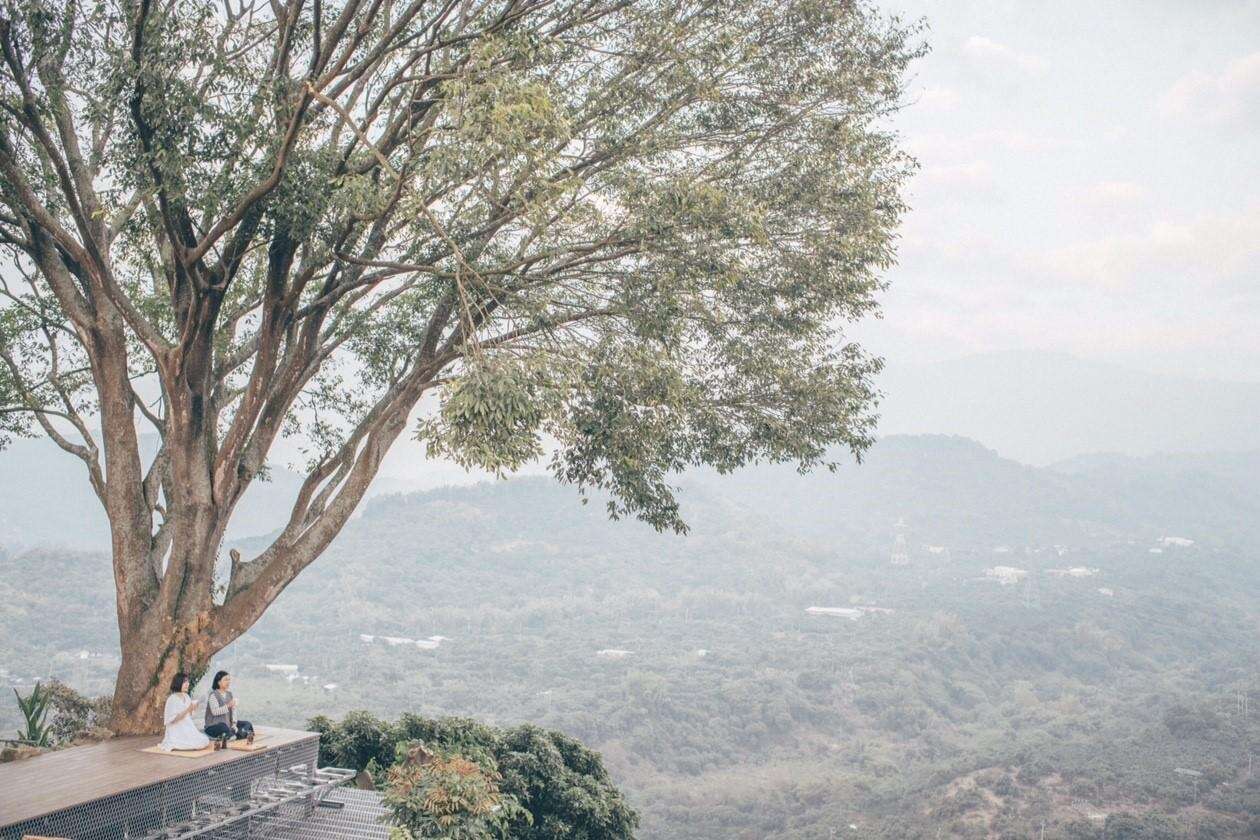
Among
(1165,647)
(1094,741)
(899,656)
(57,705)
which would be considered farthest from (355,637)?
(57,705)

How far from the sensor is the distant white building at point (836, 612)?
102 meters

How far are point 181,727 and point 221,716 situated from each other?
1.58 ft

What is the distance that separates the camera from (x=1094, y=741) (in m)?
56.9

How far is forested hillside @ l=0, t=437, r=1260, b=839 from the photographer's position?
51.3 m

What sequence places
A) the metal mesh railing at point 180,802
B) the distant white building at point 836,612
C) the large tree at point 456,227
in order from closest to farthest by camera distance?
the metal mesh railing at point 180,802
the large tree at point 456,227
the distant white building at point 836,612

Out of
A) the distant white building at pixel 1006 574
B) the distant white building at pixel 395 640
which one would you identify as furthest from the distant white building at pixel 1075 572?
the distant white building at pixel 395 640

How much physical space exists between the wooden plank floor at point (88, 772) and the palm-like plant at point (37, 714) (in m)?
Result: 3.83

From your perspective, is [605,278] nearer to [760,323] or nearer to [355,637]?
[760,323]

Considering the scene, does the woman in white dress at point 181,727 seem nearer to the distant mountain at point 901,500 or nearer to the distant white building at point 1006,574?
the distant mountain at point 901,500

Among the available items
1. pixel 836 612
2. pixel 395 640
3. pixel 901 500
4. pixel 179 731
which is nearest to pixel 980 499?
pixel 901 500

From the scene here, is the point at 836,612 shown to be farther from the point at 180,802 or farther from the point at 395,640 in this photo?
the point at 180,802

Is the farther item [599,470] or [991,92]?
[991,92]

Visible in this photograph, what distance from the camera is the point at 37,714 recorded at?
36.1 feet

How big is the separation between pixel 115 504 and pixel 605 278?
4905 mm
